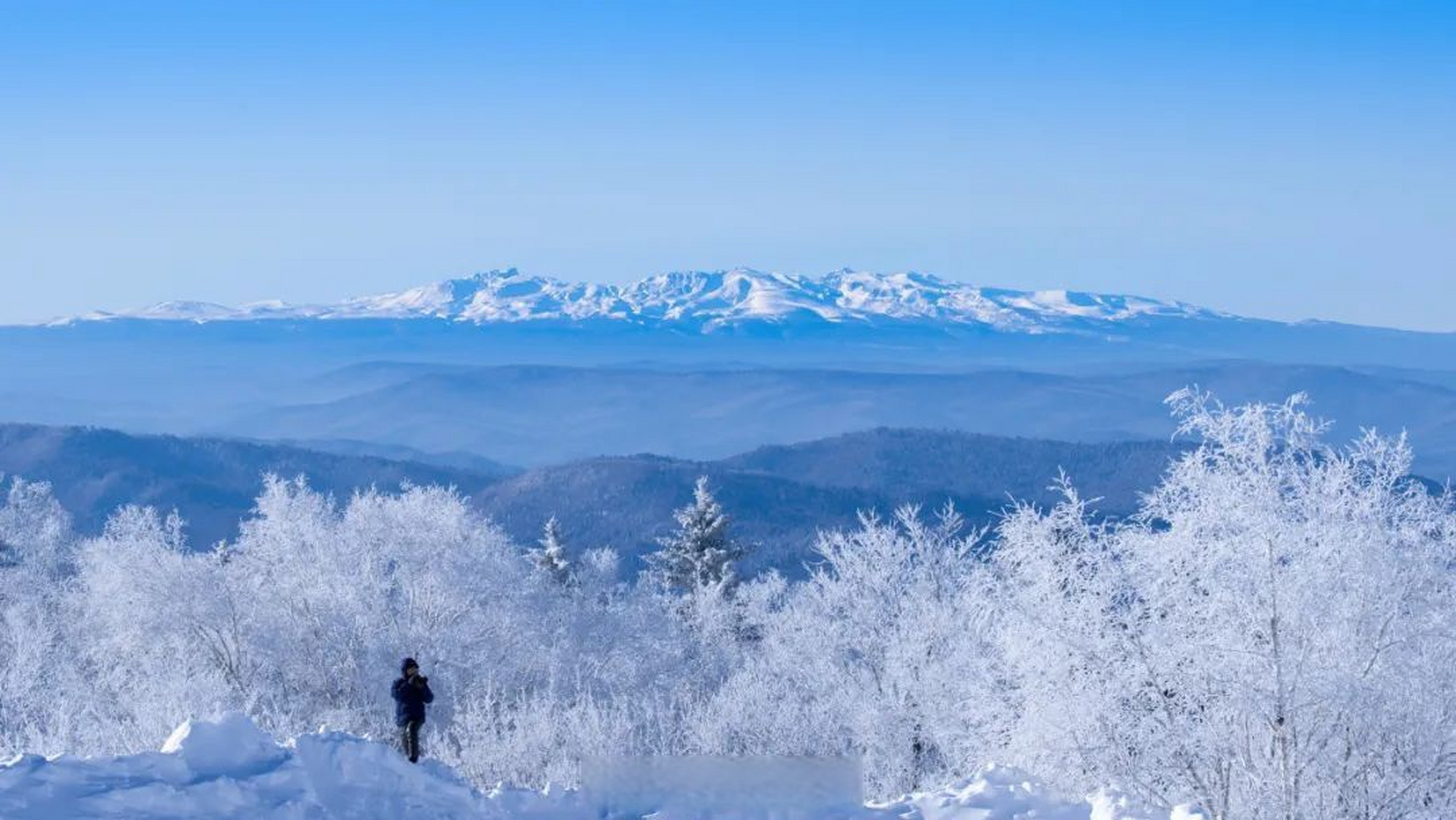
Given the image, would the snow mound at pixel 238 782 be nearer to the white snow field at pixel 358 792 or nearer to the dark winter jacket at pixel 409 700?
the white snow field at pixel 358 792

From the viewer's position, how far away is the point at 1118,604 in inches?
934

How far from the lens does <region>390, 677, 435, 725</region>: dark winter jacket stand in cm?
1962

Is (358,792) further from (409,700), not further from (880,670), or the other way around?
(880,670)

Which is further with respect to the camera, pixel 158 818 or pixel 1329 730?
pixel 1329 730

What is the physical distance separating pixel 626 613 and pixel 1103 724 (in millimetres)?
27365

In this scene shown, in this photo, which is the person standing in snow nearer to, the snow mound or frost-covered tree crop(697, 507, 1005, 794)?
the snow mound

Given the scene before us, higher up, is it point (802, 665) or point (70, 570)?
point (802, 665)

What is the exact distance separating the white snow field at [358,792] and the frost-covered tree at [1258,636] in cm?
513

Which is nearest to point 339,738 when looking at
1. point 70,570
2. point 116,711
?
point 116,711

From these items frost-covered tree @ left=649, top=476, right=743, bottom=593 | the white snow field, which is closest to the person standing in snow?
the white snow field

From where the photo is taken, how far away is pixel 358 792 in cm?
1568

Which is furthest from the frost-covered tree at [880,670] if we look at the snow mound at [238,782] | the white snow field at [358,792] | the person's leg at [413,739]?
the snow mound at [238,782]

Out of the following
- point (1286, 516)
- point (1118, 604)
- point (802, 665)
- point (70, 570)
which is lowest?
point (70, 570)

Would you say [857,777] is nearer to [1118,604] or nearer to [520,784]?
[1118,604]
